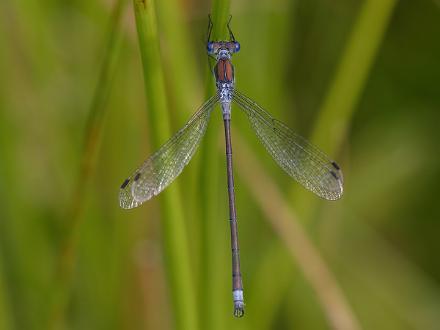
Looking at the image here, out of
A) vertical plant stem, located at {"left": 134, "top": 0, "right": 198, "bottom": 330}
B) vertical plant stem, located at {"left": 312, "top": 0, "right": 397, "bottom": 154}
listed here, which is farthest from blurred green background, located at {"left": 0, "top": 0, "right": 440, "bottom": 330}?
vertical plant stem, located at {"left": 134, "top": 0, "right": 198, "bottom": 330}

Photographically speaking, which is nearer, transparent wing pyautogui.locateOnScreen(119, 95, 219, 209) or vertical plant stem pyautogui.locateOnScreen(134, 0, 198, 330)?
vertical plant stem pyautogui.locateOnScreen(134, 0, 198, 330)

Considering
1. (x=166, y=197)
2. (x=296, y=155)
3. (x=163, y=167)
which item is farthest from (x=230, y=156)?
(x=166, y=197)

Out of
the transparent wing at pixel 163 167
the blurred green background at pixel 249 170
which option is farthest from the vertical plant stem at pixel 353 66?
the transparent wing at pixel 163 167

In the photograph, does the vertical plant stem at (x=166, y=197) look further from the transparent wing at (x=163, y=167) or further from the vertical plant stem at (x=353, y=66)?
the vertical plant stem at (x=353, y=66)

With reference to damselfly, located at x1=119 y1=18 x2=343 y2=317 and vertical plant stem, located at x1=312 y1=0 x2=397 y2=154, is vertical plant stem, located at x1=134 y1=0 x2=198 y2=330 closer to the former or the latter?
damselfly, located at x1=119 y1=18 x2=343 y2=317

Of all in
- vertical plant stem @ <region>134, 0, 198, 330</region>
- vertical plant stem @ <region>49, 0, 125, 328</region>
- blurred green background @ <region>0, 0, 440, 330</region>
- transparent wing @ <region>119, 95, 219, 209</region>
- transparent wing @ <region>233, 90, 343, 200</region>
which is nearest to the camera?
vertical plant stem @ <region>134, 0, 198, 330</region>

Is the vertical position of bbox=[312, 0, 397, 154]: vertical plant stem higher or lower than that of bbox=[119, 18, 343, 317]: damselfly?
higher

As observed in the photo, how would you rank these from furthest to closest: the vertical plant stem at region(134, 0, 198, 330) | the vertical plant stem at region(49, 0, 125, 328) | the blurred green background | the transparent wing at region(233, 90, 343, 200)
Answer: the blurred green background, the transparent wing at region(233, 90, 343, 200), the vertical plant stem at region(49, 0, 125, 328), the vertical plant stem at region(134, 0, 198, 330)
